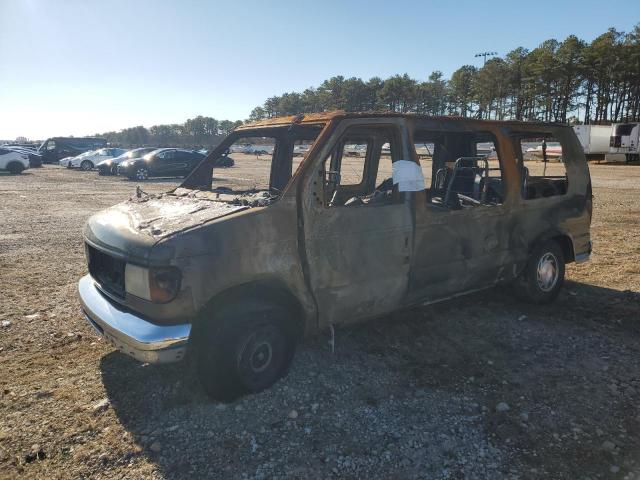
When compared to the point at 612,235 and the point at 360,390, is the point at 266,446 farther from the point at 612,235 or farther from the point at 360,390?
the point at 612,235

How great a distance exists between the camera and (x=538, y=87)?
214 feet

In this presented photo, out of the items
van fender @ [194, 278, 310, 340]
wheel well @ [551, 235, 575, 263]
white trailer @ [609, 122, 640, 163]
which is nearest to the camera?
van fender @ [194, 278, 310, 340]

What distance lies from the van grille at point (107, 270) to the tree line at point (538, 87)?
173ft

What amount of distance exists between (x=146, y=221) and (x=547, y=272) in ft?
14.1

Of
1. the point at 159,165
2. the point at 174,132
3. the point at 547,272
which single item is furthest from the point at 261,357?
the point at 174,132

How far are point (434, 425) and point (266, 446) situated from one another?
1103 mm

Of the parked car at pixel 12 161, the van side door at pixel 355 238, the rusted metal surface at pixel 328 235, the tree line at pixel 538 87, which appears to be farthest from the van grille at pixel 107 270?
the tree line at pixel 538 87

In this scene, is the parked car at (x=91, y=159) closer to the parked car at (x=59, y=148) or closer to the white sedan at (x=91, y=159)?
the white sedan at (x=91, y=159)

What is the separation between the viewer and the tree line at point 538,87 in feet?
197

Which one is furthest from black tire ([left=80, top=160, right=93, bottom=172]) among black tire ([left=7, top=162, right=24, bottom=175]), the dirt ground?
the dirt ground

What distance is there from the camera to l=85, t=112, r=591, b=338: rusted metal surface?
121 inches

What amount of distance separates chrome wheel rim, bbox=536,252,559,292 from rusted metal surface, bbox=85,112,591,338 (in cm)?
30

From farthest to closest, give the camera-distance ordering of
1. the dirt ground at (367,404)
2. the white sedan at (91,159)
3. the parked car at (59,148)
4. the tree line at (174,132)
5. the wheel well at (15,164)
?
1. the tree line at (174,132)
2. the parked car at (59,148)
3. the white sedan at (91,159)
4. the wheel well at (15,164)
5. the dirt ground at (367,404)

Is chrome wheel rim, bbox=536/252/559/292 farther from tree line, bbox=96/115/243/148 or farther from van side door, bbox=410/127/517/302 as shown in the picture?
tree line, bbox=96/115/243/148
